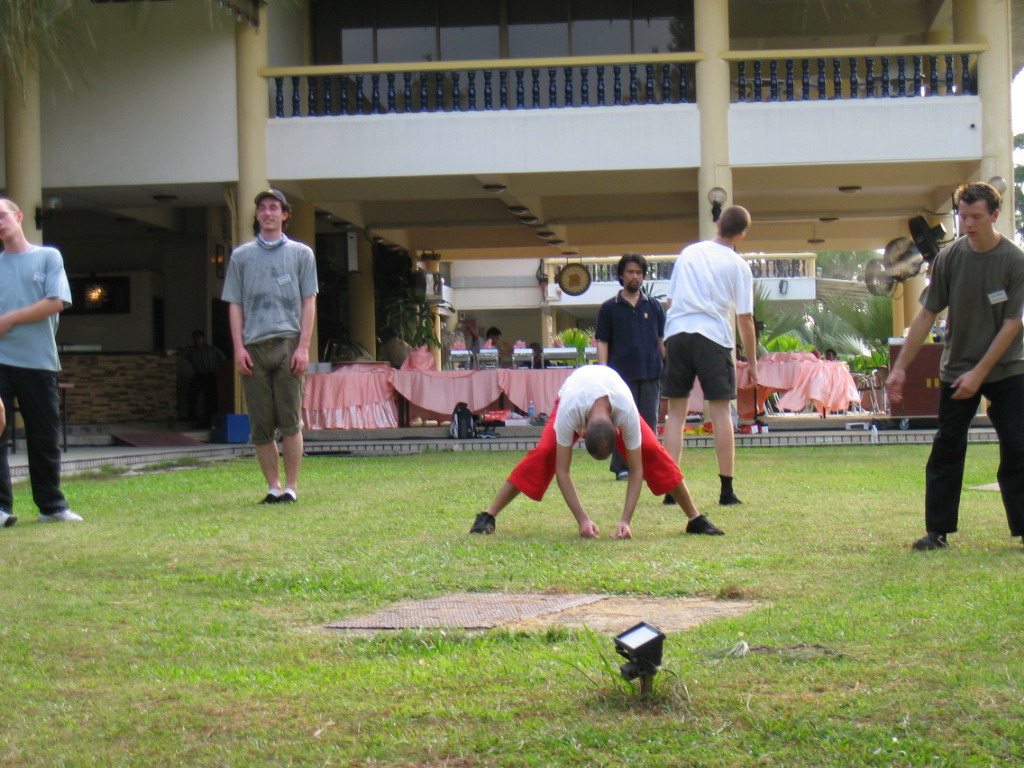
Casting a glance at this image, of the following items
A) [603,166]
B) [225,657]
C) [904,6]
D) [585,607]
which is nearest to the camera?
[225,657]

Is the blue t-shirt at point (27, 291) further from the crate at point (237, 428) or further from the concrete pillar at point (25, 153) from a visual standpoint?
the crate at point (237, 428)

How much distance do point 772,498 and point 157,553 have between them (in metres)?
3.79

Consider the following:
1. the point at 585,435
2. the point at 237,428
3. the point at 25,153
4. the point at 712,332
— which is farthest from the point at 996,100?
the point at 585,435

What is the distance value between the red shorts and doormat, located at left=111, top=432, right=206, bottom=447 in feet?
35.1

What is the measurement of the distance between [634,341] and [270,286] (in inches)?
106

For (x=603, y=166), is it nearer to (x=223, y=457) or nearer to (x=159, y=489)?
(x=223, y=457)

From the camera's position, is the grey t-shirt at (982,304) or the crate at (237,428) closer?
the grey t-shirt at (982,304)

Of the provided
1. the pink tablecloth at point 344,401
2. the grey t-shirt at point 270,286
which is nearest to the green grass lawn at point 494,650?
the grey t-shirt at point 270,286

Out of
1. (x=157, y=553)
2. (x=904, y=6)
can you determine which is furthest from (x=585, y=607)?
(x=904, y=6)

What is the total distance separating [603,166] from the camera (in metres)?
16.3

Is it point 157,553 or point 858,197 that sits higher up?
point 858,197

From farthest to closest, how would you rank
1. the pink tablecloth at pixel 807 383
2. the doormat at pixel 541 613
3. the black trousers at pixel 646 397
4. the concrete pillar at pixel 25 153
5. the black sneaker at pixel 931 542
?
1. the pink tablecloth at pixel 807 383
2. the concrete pillar at pixel 25 153
3. the black trousers at pixel 646 397
4. the black sneaker at pixel 931 542
5. the doormat at pixel 541 613

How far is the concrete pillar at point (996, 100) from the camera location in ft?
53.2

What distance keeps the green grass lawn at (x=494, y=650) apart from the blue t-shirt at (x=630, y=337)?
7.73 ft
